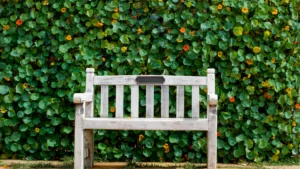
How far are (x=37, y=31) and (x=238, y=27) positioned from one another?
1737 mm

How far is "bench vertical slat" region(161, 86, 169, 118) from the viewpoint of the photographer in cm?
419

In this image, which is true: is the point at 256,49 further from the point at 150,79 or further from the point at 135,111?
the point at 135,111

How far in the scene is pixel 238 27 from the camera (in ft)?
14.5

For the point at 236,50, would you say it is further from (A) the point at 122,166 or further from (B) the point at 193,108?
(A) the point at 122,166

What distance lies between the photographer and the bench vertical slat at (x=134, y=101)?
4.20 m

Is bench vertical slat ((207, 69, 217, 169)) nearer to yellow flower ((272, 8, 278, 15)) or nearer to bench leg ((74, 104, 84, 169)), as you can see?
bench leg ((74, 104, 84, 169))

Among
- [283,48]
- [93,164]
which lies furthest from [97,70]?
[283,48]

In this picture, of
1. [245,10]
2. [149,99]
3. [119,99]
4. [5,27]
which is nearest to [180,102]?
[149,99]

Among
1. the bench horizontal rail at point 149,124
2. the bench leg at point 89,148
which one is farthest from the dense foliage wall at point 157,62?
the bench horizontal rail at point 149,124

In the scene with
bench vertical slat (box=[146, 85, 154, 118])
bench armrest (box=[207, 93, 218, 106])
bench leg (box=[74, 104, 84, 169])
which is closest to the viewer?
bench armrest (box=[207, 93, 218, 106])

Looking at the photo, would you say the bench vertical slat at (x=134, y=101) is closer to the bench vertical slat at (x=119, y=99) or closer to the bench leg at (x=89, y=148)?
the bench vertical slat at (x=119, y=99)

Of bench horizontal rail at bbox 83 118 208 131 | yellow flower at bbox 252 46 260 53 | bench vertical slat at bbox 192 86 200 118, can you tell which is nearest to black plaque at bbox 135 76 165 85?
bench vertical slat at bbox 192 86 200 118

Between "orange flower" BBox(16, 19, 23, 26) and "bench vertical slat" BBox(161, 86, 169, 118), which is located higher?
"orange flower" BBox(16, 19, 23, 26)

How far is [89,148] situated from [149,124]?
72cm
